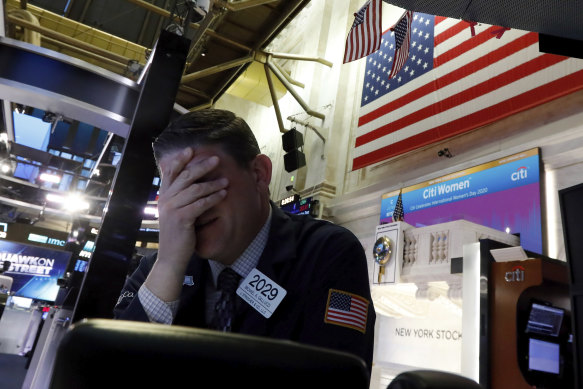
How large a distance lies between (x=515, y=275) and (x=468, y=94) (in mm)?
3719

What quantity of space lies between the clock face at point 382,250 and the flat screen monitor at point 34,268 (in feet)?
41.6

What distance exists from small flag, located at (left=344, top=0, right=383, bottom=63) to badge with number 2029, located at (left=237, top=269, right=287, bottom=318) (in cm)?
556

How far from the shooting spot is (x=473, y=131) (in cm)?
690

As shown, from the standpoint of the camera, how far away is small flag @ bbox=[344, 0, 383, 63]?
619cm

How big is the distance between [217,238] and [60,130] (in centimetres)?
1989

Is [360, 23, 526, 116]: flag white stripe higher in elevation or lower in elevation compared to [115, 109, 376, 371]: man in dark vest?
higher

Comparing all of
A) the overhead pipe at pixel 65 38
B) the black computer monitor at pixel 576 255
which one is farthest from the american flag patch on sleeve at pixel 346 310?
the overhead pipe at pixel 65 38

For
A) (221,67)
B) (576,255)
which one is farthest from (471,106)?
(221,67)

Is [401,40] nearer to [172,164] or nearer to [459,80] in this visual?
[459,80]

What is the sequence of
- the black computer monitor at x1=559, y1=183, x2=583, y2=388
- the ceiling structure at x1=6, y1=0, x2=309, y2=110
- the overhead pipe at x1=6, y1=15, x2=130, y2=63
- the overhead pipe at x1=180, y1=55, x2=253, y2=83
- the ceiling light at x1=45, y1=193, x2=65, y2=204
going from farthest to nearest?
1. the ceiling light at x1=45, y1=193, x2=65, y2=204
2. the overhead pipe at x1=180, y1=55, x2=253, y2=83
3. the overhead pipe at x1=6, y1=15, x2=130, y2=63
4. the ceiling structure at x1=6, y1=0, x2=309, y2=110
5. the black computer monitor at x1=559, y1=183, x2=583, y2=388

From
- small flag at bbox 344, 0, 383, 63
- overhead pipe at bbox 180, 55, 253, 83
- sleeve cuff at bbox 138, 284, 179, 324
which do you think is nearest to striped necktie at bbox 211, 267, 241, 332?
sleeve cuff at bbox 138, 284, 179, 324

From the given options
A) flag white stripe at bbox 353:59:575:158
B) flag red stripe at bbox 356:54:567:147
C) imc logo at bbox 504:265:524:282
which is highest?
flag red stripe at bbox 356:54:567:147

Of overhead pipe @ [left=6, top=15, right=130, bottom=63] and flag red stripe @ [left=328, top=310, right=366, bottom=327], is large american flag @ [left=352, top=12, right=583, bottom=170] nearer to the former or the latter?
flag red stripe @ [left=328, top=310, right=366, bottom=327]

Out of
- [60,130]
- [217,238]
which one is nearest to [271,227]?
[217,238]
